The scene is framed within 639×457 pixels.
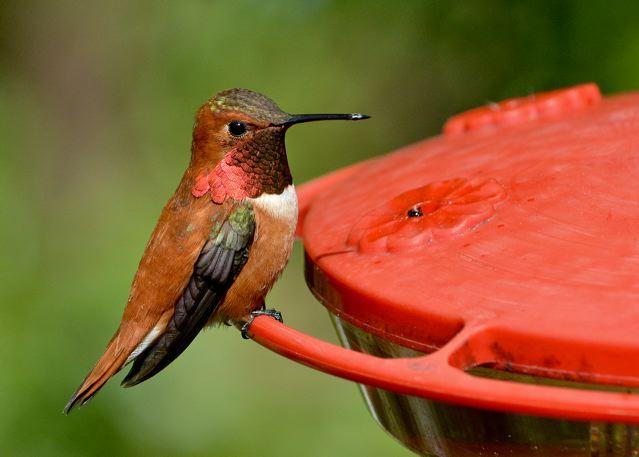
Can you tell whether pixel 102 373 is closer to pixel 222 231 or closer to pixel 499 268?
pixel 222 231

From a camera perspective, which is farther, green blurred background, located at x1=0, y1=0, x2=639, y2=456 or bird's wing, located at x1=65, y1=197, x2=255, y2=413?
green blurred background, located at x1=0, y1=0, x2=639, y2=456

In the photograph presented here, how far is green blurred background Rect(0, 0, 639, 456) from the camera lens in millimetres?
4469

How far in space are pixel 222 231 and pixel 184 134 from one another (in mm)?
3894

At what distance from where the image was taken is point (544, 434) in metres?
1.77

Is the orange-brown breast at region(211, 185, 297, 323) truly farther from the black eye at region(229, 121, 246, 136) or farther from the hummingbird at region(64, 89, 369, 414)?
the black eye at region(229, 121, 246, 136)

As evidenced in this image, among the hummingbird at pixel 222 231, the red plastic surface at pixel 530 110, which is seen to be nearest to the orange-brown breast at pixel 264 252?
the hummingbird at pixel 222 231

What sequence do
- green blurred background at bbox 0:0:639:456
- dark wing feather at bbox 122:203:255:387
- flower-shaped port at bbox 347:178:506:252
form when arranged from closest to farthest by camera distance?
flower-shaped port at bbox 347:178:506:252 → dark wing feather at bbox 122:203:255:387 → green blurred background at bbox 0:0:639:456

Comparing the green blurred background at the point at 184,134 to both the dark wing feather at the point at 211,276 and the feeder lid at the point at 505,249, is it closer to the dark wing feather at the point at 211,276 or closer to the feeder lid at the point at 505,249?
the dark wing feather at the point at 211,276

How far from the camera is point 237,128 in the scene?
2.59 m

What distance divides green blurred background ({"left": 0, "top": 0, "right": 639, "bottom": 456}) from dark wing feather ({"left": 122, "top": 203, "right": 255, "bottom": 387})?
6.36 ft

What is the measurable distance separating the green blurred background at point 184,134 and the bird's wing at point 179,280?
70.1 inches

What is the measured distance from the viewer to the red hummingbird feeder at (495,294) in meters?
1.48

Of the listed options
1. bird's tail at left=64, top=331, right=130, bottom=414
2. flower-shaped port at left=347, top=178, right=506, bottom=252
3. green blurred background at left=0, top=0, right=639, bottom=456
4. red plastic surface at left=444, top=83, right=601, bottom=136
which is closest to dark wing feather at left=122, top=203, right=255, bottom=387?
bird's tail at left=64, top=331, right=130, bottom=414

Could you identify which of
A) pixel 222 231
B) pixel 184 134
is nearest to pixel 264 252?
pixel 222 231
